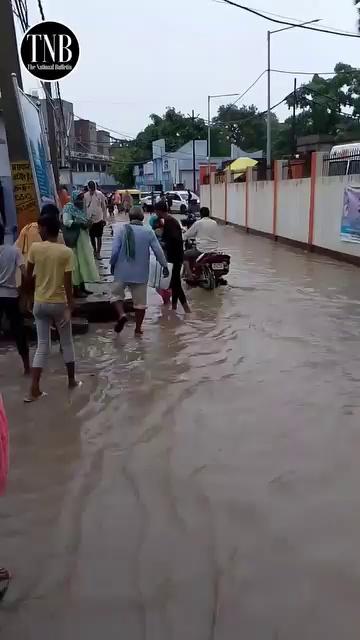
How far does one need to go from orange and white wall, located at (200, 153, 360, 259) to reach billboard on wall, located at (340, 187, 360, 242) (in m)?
0.18

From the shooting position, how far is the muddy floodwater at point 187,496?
3.23 m

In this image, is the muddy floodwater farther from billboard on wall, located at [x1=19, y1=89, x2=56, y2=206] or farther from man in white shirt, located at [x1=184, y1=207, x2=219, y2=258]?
man in white shirt, located at [x1=184, y1=207, x2=219, y2=258]

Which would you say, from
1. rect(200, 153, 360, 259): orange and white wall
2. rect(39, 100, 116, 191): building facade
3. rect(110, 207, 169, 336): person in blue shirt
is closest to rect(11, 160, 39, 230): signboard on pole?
rect(110, 207, 169, 336): person in blue shirt

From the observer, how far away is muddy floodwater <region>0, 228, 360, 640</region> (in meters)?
3.23

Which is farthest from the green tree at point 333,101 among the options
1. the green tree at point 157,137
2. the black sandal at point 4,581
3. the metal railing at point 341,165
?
the black sandal at point 4,581

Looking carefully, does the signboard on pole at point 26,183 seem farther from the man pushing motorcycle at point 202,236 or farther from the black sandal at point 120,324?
the man pushing motorcycle at point 202,236

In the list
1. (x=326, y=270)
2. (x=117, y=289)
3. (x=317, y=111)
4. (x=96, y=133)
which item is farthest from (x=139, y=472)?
(x=96, y=133)

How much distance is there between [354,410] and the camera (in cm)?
611

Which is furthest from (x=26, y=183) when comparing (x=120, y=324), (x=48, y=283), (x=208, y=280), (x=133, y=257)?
(x=208, y=280)

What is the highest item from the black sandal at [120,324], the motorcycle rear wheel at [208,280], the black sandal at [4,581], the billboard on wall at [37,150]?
the billboard on wall at [37,150]

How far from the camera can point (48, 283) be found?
6.40 m

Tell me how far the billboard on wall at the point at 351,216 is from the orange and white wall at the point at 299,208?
176 mm

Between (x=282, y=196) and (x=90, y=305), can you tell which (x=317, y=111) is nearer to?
(x=282, y=196)

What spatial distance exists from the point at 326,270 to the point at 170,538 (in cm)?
1280
